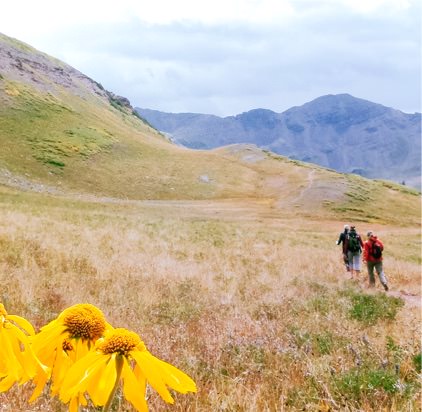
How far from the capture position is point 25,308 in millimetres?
7191

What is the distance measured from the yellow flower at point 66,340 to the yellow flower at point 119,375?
8.7 inches

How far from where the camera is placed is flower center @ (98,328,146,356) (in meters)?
1.57

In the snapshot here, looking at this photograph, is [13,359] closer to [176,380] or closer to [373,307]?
[176,380]

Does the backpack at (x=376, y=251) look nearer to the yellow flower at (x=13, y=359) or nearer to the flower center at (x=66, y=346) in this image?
the flower center at (x=66, y=346)

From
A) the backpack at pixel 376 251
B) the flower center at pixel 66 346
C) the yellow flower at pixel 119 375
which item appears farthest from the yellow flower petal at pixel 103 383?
the backpack at pixel 376 251

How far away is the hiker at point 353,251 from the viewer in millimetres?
17141

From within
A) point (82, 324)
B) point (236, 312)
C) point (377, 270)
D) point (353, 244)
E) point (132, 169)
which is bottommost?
point (377, 270)

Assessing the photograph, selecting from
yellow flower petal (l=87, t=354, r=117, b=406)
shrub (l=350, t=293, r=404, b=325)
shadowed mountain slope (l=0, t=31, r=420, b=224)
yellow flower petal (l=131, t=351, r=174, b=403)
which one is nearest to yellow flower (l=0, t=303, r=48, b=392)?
yellow flower petal (l=87, t=354, r=117, b=406)

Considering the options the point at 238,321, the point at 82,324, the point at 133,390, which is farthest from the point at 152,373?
the point at 238,321

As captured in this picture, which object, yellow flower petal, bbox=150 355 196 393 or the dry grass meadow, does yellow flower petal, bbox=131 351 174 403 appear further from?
the dry grass meadow

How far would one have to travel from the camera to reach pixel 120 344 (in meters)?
1.58

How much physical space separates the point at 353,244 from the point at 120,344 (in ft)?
54.7

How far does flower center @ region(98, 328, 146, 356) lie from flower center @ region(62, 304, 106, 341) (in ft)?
0.71

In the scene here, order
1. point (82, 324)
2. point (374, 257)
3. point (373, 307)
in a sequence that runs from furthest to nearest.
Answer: point (374, 257), point (373, 307), point (82, 324)
